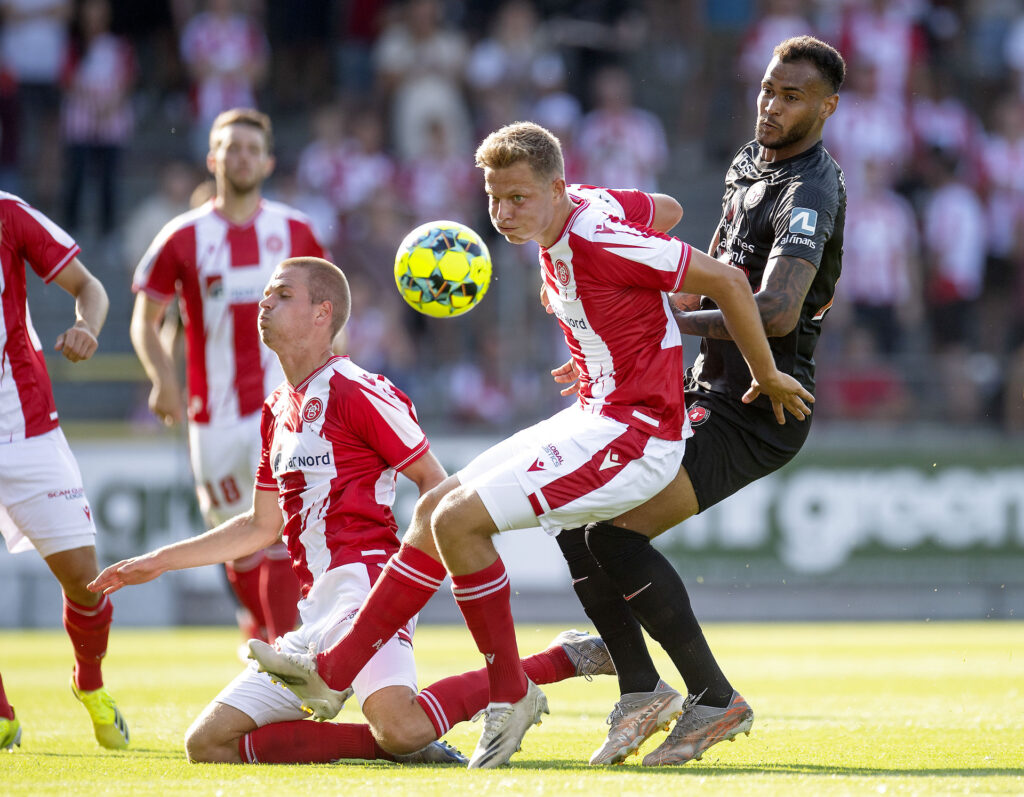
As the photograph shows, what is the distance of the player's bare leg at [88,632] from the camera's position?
5.88 meters

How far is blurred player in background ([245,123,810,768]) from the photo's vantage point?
4.82 metres

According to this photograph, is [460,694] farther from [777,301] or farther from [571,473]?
[777,301]

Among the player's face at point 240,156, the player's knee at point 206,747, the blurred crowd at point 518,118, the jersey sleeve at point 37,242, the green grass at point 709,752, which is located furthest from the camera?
the blurred crowd at point 518,118

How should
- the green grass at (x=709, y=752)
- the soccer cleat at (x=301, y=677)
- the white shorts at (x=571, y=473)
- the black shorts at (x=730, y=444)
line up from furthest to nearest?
the black shorts at (x=730, y=444)
the white shorts at (x=571, y=473)
the soccer cleat at (x=301, y=677)
the green grass at (x=709, y=752)

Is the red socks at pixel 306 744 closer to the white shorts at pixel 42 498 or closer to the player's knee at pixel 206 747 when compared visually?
the player's knee at pixel 206 747

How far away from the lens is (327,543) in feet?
17.8

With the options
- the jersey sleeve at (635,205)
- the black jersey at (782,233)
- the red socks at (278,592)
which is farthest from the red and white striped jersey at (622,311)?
the red socks at (278,592)

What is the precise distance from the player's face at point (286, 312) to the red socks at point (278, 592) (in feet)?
7.37

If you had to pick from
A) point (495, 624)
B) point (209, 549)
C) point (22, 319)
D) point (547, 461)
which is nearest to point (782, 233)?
point (547, 461)

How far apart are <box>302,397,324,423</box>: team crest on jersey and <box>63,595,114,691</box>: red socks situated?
51.9 inches

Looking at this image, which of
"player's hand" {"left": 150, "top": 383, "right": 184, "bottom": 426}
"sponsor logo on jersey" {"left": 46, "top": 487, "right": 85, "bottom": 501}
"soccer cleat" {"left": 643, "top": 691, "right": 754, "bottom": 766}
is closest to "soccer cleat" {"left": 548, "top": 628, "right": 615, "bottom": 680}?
"soccer cleat" {"left": 643, "top": 691, "right": 754, "bottom": 766}

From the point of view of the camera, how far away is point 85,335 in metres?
5.75

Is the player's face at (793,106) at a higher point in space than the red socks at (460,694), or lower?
higher

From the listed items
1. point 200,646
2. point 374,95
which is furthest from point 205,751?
point 374,95
